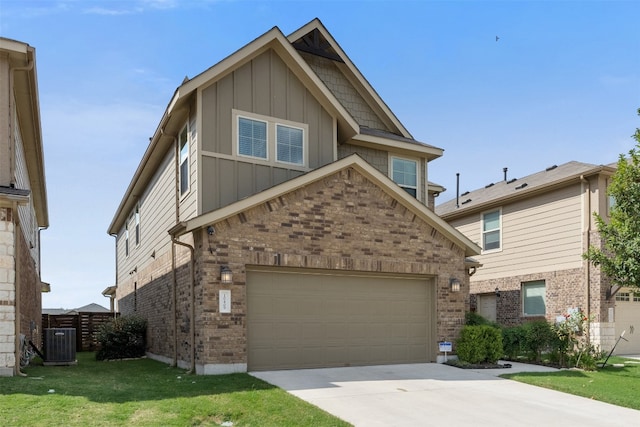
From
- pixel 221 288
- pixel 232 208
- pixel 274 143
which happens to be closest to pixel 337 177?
pixel 274 143

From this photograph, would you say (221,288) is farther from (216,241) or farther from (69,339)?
(69,339)

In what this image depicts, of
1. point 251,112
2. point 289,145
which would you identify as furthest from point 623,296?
point 251,112

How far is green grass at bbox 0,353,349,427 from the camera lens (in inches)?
271

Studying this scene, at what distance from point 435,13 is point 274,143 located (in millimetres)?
4780

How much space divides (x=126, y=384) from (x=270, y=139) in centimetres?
638

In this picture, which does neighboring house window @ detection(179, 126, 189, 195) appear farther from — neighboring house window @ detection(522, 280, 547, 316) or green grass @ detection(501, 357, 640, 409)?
neighboring house window @ detection(522, 280, 547, 316)

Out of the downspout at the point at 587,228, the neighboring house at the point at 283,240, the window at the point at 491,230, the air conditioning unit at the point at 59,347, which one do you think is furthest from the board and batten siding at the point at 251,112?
the window at the point at 491,230

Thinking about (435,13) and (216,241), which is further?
(435,13)

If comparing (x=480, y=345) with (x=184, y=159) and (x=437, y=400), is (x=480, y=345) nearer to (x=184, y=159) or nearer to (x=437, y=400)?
(x=437, y=400)

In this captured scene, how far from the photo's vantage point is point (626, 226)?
12.2 meters

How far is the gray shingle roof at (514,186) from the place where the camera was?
60.0ft

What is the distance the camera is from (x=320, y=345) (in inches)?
468

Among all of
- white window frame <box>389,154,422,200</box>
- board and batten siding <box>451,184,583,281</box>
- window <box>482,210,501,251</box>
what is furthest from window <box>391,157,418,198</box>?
window <box>482,210,501,251</box>

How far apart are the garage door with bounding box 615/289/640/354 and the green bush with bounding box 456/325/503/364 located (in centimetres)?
730
